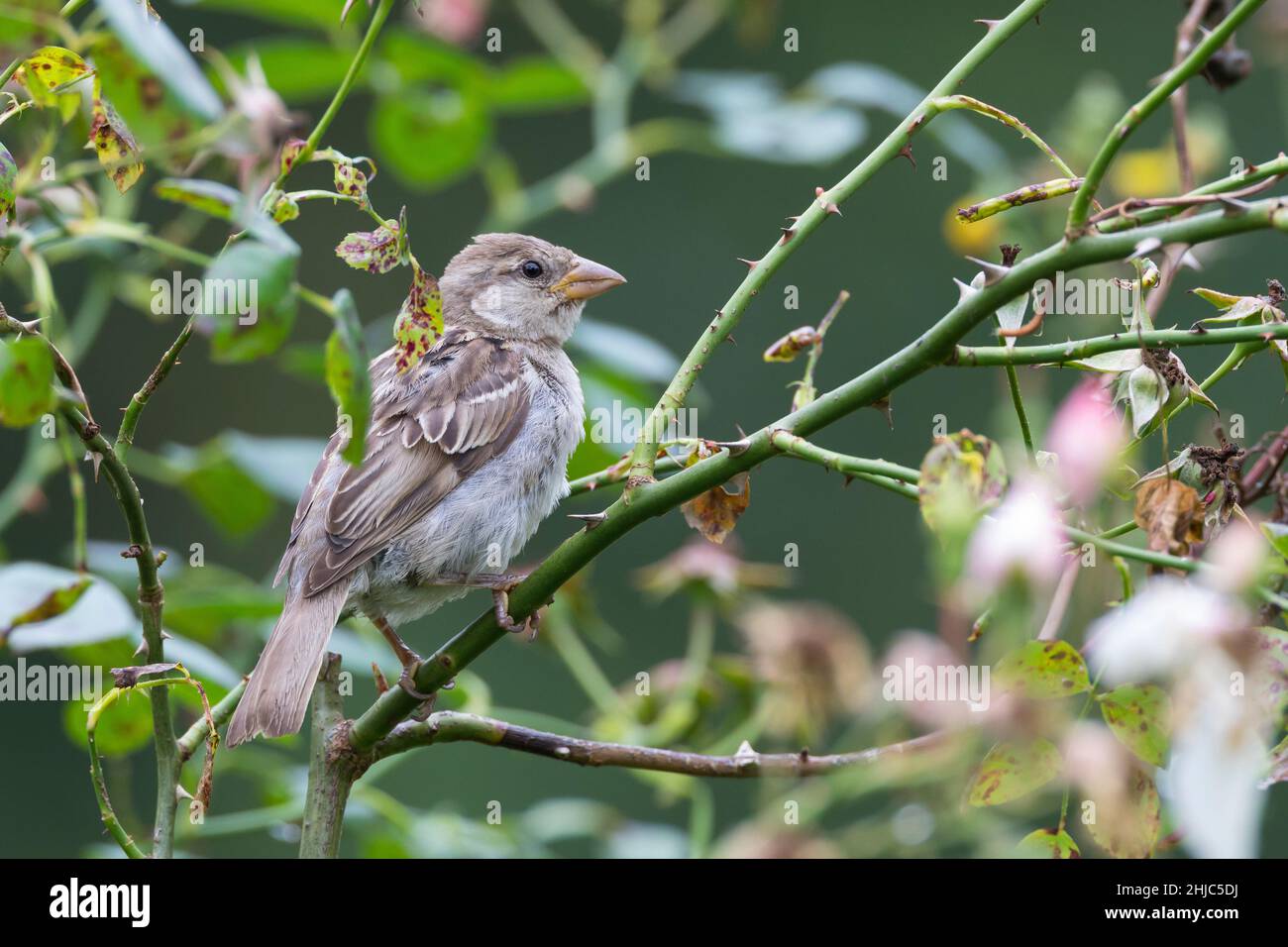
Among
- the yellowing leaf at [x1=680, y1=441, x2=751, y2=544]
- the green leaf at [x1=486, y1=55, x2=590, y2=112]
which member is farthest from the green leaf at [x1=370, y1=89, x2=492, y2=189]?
the yellowing leaf at [x1=680, y1=441, x2=751, y2=544]

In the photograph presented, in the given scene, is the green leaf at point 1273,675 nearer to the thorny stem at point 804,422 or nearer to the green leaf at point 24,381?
the thorny stem at point 804,422

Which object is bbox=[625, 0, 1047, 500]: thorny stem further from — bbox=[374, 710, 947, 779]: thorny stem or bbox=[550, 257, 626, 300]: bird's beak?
bbox=[550, 257, 626, 300]: bird's beak

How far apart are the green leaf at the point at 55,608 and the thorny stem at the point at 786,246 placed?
0.64m

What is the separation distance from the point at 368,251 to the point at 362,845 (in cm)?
138

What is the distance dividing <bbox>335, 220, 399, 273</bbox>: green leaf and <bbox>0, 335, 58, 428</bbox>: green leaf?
396 millimetres

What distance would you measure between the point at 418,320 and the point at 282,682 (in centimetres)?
128

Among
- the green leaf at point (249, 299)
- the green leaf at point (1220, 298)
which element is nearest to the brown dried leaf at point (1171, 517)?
the green leaf at point (1220, 298)

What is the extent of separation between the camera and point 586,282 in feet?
14.5

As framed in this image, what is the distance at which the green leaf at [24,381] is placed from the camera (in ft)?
4.25

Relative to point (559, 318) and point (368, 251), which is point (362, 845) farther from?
point (559, 318)

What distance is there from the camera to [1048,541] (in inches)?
43.8

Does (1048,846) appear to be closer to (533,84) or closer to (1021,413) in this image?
(1021,413)

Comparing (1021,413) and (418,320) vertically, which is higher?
(418,320)

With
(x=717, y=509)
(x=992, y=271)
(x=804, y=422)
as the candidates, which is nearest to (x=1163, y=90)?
(x=992, y=271)
